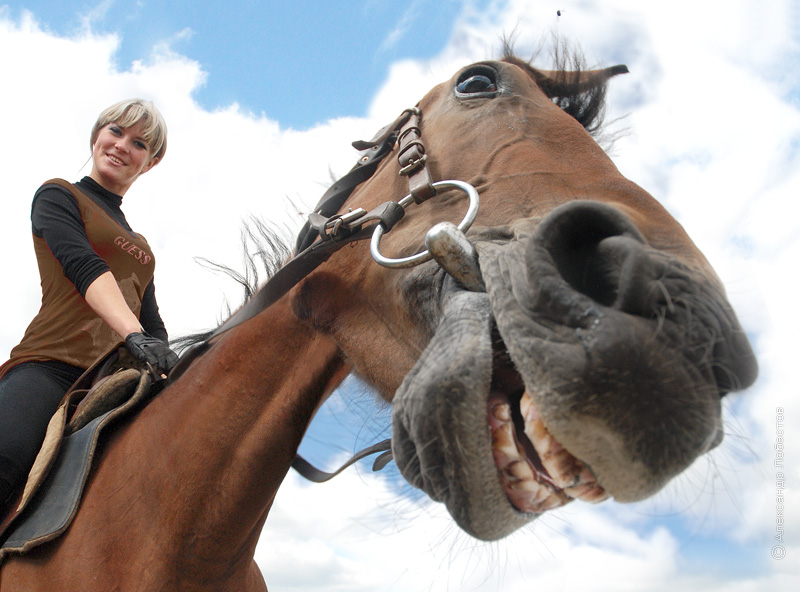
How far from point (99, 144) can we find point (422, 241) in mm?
2245

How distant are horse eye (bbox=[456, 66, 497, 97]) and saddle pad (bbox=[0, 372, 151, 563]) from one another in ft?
6.37

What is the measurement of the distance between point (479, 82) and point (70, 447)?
7.50ft

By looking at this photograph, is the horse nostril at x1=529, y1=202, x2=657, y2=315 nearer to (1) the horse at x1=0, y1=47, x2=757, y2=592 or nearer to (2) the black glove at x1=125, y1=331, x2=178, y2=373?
(1) the horse at x1=0, y1=47, x2=757, y2=592

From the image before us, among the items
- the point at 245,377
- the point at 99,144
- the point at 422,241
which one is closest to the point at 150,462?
the point at 245,377

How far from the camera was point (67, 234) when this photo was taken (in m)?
2.75

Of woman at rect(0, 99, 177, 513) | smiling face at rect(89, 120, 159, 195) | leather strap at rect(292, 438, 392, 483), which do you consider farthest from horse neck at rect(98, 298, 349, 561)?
smiling face at rect(89, 120, 159, 195)

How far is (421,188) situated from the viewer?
2064 millimetres

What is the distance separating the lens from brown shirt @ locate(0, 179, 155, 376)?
282cm

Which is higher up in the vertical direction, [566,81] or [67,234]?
[67,234]

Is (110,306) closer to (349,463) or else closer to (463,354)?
(349,463)

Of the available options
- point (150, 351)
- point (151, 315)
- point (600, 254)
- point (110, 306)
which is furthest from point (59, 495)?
point (600, 254)

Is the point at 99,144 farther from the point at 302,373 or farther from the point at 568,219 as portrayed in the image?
the point at 568,219

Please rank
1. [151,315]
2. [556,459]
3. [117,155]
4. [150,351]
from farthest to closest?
1. [151,315]
2. [117,155]
3. [150,351]
4. [556,459]

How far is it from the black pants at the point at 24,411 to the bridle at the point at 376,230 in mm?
583
